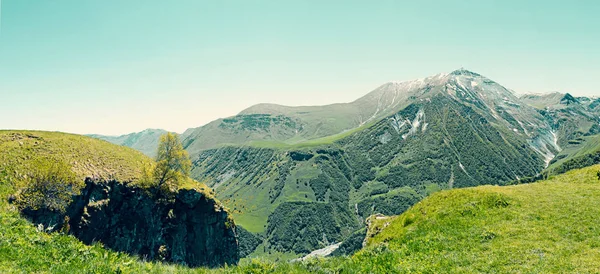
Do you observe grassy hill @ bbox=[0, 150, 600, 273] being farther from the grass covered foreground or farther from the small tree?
the small tree

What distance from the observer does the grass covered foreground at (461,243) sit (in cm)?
1581

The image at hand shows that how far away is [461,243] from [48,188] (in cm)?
6101

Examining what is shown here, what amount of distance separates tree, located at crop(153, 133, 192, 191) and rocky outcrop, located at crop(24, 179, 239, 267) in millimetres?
5916

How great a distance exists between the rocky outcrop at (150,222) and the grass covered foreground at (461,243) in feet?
132

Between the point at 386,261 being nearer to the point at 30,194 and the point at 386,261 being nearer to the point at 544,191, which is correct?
the point at 544,191

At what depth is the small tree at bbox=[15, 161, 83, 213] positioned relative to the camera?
48781mm

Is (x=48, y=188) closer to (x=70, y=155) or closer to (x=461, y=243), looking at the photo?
(x=70, y=155)

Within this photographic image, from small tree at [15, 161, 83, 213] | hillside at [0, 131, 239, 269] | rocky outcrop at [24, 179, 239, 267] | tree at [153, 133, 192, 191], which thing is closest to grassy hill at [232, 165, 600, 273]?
hillside at [0, 131, 239, 269]

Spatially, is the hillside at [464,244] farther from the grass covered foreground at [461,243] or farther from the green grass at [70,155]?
the green grass at [70,155]

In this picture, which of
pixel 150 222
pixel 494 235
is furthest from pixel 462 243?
pixel 150 222

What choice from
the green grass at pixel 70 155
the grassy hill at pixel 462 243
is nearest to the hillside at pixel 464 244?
the grassy hill at pixel 462 243

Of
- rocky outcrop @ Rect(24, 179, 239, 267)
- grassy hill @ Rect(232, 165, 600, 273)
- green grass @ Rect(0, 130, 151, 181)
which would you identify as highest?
green grass @ Rect(0, 130, 151, 181)

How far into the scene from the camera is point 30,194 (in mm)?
48906

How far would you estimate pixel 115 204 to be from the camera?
73.4 meters
